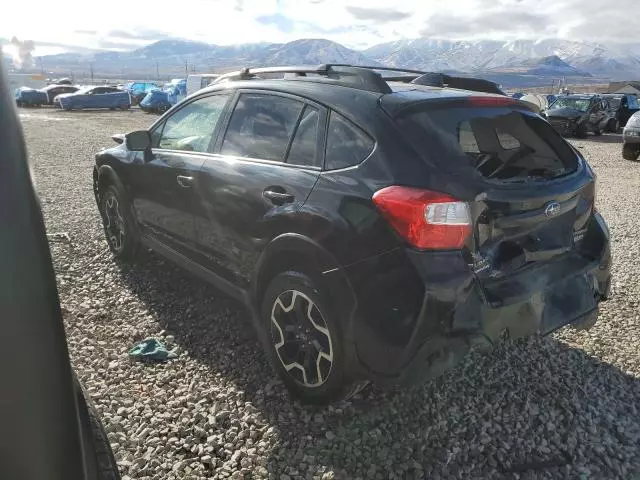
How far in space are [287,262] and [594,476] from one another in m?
1.83

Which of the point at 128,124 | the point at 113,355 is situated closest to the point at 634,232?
the point at 113,355

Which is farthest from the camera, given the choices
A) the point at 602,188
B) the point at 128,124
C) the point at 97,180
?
the point at 128,124

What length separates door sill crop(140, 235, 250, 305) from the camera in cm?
325

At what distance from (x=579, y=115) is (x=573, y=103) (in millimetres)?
1418

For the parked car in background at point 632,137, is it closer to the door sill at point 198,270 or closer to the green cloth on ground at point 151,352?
the door sill at point 198,270

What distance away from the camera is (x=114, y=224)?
16.0 feet

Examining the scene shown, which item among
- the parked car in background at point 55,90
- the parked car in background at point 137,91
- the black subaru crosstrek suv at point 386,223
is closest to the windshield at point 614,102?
the black subaru crosstrek suv at point 386,223

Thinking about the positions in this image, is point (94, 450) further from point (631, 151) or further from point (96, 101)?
point (96, 101)

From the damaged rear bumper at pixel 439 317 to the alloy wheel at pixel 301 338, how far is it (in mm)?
250

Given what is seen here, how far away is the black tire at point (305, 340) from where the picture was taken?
2559mm

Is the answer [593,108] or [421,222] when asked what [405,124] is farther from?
[593,108]

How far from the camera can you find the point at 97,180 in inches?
199

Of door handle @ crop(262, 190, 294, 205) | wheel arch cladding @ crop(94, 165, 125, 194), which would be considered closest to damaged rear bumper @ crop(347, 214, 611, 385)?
door handle @ crop(262, 190, 294, 205)

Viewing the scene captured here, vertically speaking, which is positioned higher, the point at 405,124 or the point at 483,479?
the point at 405,124
